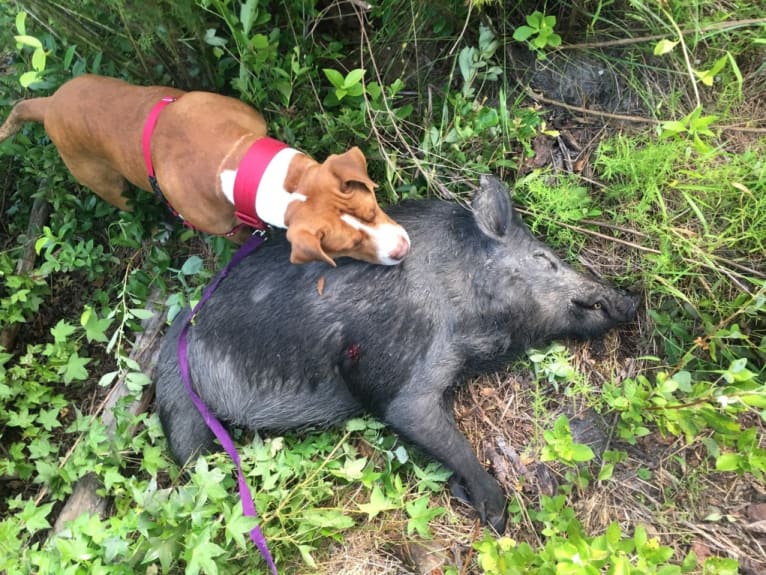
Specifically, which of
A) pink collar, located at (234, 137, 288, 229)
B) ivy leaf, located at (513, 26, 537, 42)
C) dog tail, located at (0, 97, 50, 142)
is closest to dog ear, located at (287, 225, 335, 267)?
pink collar, located at (234, 137, 288, 229)

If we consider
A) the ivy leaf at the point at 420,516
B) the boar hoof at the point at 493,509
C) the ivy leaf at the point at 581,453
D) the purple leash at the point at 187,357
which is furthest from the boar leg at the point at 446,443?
the purple leash at the point at 187,357

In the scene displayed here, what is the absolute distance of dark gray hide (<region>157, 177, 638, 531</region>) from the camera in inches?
98.6

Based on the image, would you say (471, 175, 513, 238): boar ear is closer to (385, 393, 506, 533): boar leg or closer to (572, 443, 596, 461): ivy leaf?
(385, 393, 506, 533): boar leg

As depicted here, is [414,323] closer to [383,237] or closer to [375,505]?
[383,237]

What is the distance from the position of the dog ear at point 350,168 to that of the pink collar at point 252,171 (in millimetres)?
314

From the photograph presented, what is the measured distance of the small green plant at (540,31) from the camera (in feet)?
8.16

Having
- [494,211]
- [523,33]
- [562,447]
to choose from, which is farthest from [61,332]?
[523,33]

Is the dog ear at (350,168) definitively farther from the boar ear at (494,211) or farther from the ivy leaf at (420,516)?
the ivy leaf at (420,516)

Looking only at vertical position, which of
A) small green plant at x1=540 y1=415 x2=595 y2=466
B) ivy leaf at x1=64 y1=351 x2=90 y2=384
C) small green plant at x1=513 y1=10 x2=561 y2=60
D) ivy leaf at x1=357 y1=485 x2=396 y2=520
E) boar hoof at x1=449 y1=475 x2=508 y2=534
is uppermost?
small green plant at x1=513 y1=10 x2=561 y2=60

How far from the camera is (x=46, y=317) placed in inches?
132

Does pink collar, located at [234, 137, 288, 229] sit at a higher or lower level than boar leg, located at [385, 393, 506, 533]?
higher

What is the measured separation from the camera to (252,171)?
2363 mm

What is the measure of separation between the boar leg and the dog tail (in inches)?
88.8

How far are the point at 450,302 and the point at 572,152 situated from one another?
1004 mm
